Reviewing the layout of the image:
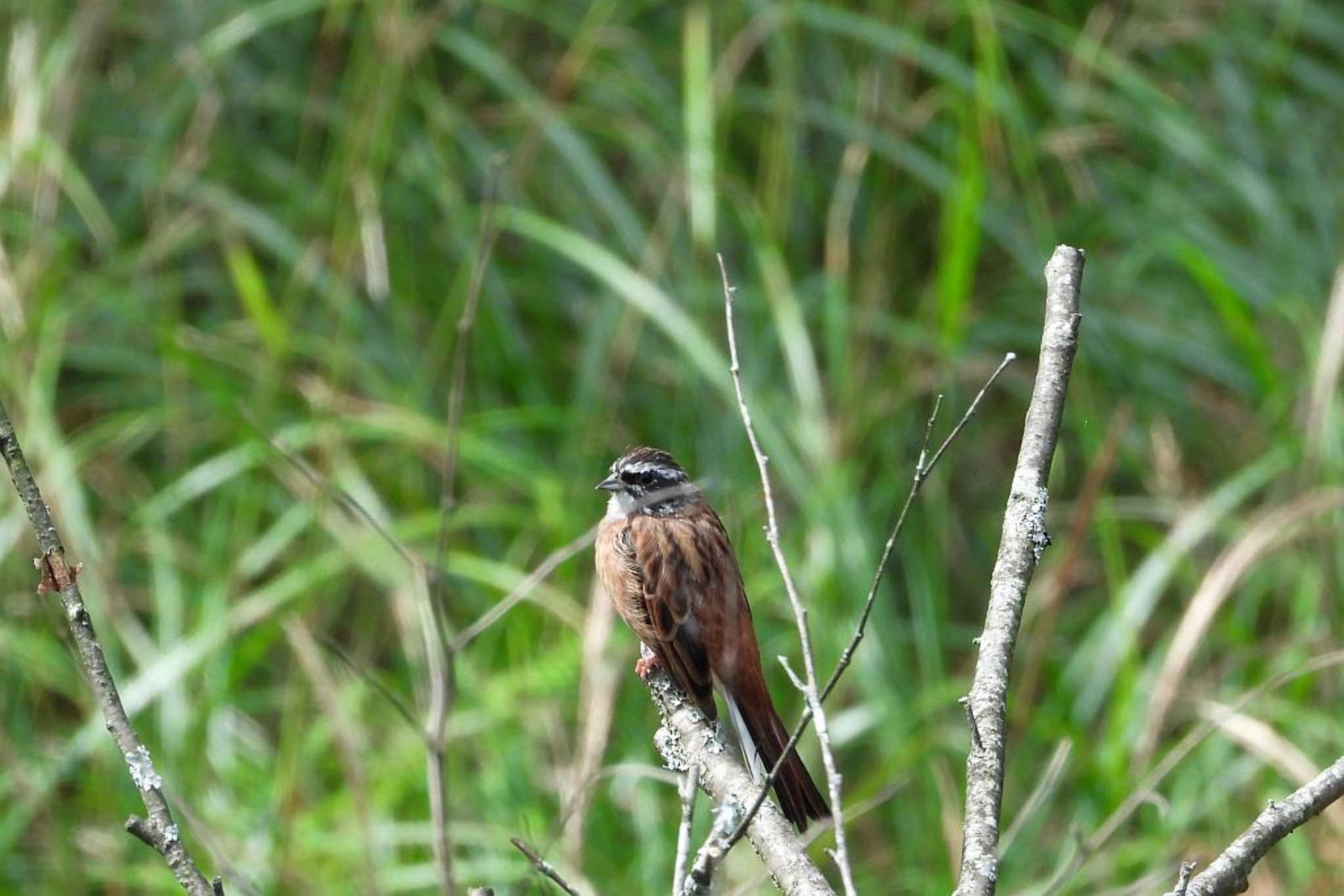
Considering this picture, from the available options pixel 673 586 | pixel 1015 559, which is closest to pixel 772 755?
pixel 673 586

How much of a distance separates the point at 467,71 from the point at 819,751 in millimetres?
3038

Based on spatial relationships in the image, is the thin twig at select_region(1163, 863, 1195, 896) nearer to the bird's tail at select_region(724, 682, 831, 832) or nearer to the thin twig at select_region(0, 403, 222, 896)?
the thin twig at select_region(0, 403, 222, 896)

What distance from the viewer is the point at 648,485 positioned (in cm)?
351

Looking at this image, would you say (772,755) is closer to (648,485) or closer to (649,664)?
(649,664)

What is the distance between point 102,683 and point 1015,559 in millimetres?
967

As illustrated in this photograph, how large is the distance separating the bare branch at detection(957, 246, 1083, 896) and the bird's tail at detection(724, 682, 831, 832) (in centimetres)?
95

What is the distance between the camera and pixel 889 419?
5215mm

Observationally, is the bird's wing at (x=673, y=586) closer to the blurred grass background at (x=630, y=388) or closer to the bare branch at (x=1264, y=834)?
the blurred grass background at (x=630, y=388)

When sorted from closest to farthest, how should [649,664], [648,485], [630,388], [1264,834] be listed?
[1264,834] → [649,664] → [648,485] → [630,388]

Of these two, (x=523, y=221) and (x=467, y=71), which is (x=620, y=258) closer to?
(x=523, y=221)

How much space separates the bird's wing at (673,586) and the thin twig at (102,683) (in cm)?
152

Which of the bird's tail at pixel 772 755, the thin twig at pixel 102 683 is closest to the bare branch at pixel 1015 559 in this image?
the thin twig at pixel 102 683

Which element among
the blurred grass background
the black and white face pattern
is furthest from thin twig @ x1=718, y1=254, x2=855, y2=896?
the blurred grass background

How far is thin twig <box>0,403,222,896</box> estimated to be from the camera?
5.20 feet
